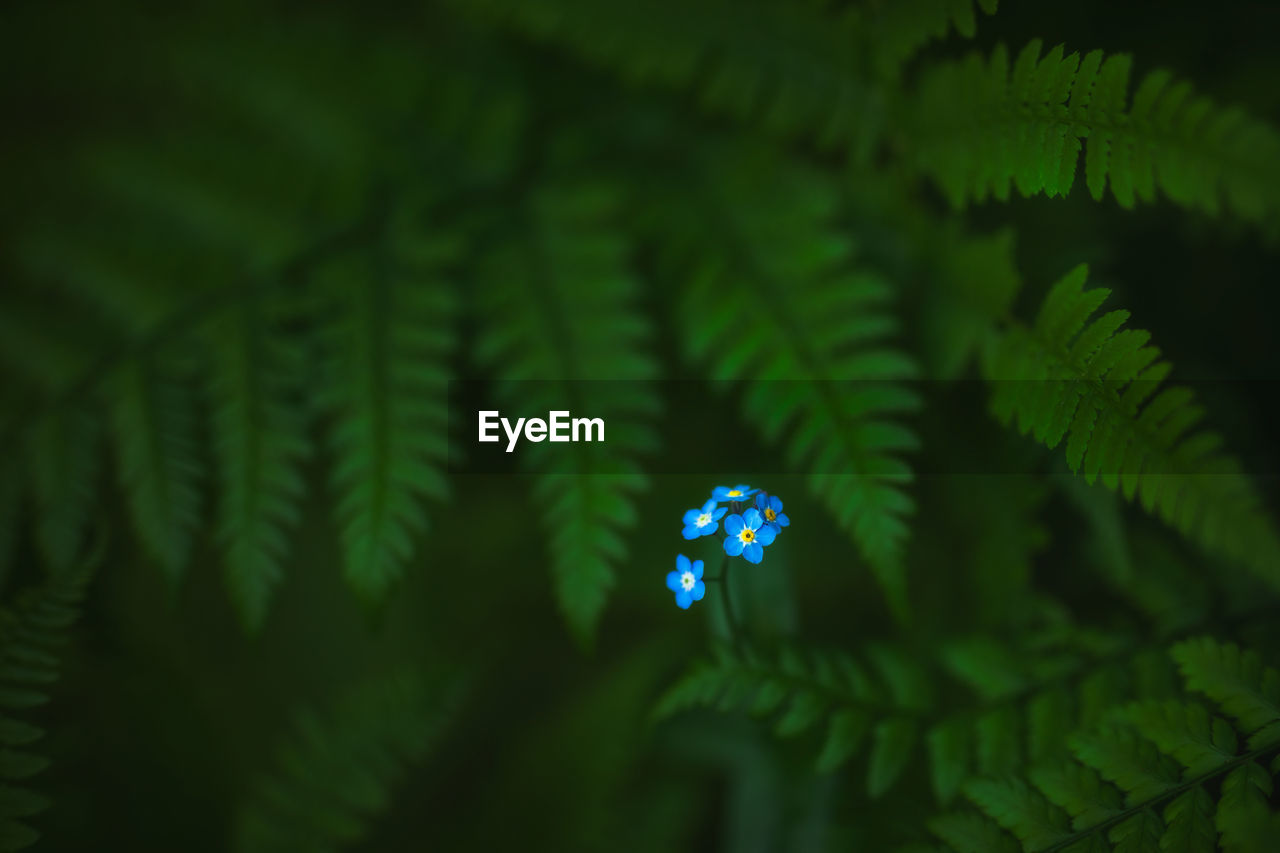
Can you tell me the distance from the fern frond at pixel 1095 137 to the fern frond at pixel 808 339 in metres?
0.26

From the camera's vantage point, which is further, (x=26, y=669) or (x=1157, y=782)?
(x=26, y=669)

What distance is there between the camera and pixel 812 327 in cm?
132

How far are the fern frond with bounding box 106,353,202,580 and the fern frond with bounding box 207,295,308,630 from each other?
0.18ft

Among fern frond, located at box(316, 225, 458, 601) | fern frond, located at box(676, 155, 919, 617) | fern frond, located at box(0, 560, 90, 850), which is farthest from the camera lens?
fern frond, located at box(316, 225, 458, 601)

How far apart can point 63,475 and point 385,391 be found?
0.60 meters

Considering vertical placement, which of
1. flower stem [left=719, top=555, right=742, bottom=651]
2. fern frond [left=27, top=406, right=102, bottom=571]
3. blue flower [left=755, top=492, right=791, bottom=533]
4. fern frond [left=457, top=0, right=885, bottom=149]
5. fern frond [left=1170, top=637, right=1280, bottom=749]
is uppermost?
fern frond [left=457, top=0, right=885, bottom=149]

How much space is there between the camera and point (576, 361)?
138 centimetres

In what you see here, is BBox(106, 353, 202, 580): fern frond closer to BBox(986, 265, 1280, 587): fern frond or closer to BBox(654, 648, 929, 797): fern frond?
BBox(654, 648, 929, 797): fern frond

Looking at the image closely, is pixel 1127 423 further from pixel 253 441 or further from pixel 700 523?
pixel 253 441

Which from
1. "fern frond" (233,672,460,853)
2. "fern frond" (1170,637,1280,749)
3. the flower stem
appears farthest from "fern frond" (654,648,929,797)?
"fern frond" (233,672,460,853)

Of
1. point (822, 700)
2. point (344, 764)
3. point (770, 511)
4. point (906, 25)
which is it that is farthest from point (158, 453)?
point (906, 25)

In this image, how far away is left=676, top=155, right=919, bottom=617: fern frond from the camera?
1.14 m

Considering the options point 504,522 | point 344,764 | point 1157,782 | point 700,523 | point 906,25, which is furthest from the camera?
point 504,522

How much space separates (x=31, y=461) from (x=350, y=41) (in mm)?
1150
